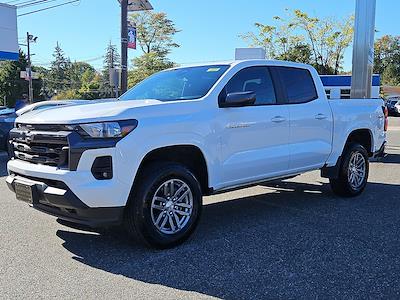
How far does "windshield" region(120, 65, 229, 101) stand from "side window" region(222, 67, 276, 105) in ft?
0.62

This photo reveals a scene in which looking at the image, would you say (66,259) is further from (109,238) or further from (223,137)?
(223,137)

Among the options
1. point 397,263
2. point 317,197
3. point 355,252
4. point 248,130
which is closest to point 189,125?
point 248,130

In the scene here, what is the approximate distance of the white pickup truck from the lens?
4316mm

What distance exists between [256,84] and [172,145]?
165cm

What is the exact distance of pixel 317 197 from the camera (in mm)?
7348

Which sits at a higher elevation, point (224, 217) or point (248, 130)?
point (248, 130)

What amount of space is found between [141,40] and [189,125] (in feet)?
219

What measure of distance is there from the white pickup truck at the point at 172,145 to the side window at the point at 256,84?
1 cm

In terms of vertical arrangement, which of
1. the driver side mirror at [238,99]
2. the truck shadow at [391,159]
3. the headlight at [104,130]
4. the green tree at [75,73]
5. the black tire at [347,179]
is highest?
the green tree at [75,73]

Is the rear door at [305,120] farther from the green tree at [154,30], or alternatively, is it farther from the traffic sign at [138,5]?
the green tree at [154,30]

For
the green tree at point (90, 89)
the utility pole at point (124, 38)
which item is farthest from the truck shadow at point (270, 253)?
the green tree at point (90, 89)

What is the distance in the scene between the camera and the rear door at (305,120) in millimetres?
6141

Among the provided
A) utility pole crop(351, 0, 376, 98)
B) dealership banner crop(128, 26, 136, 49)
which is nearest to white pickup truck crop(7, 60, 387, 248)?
utility pole crop(351, 0, 376, 98)

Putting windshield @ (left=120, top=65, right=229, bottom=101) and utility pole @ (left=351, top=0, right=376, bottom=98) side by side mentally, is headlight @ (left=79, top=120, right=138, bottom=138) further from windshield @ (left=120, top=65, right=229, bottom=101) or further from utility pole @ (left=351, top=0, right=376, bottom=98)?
utility pole @ (left=351, top=0, right=376, bottom=98)
